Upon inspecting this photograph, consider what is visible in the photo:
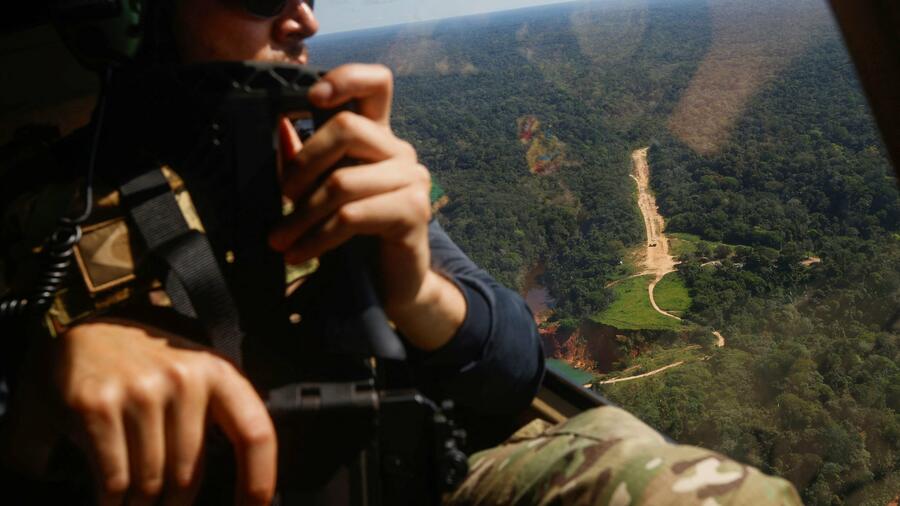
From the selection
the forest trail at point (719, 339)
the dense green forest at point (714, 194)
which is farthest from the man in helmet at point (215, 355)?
the forest trail at point (719, 339)

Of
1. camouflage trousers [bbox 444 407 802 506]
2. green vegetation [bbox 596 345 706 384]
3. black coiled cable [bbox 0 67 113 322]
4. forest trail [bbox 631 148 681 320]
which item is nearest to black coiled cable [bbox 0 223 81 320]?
black coiled cable [bbox 0 67 113 322]

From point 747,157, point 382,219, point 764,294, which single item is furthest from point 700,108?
point 382,219

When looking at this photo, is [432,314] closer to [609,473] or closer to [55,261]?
[609,473]

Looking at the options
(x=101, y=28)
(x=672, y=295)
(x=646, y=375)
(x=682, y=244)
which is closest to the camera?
(x=101, y=28)

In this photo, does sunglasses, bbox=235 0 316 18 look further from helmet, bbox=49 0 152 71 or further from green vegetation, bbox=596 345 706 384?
green vegetation, bbox=596 345 706 384

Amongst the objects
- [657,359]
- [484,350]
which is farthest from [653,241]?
[484,350]

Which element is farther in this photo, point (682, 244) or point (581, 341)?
point (682, 244)

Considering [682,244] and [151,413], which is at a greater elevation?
[151,413]
